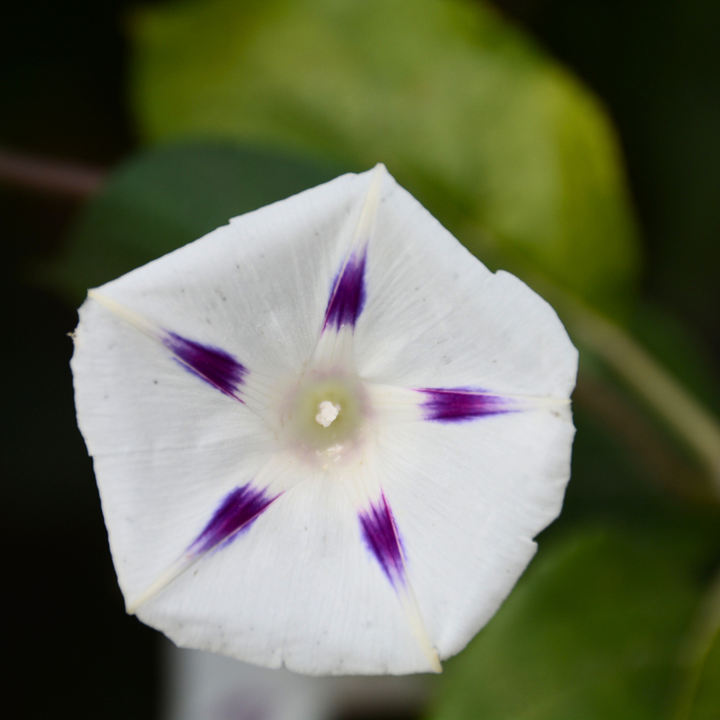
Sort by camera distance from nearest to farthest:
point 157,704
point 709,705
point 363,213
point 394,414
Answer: point 363,213 → point 394,414 → point 709,705 → point 157,704

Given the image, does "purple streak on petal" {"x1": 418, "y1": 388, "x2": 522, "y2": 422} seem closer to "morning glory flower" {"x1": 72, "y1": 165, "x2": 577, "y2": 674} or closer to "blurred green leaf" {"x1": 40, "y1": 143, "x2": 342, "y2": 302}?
"morning glory flower" {"x1": 72, "y1": 165, "x2": 577, "y2": 674}

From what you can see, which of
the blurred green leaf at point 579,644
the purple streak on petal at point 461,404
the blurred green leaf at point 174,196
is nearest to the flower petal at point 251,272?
the purple streak on petal at point 461,404

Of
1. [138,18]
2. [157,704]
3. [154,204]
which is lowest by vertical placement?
[157,704]

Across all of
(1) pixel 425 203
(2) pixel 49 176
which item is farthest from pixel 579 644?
(2) pixel 49 176

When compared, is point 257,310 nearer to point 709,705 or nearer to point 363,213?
point 363,213

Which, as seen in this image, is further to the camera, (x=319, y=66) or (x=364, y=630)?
(x=319, y=66)

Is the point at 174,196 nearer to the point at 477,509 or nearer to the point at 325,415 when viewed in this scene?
the point at 325,415

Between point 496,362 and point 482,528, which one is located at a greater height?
point 496,362

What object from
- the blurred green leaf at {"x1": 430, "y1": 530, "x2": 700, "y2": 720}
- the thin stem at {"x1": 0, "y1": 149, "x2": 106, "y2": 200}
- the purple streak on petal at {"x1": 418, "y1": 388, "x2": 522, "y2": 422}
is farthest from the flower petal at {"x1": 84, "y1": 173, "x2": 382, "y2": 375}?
the blurred green leaf at {"x1": 430, "y1": 530, "x2": 700, "y2": 720}

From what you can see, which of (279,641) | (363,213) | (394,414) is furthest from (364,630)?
(363,213)

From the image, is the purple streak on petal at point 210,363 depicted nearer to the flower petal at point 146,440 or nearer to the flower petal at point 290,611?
the flower petal at point 146,440
